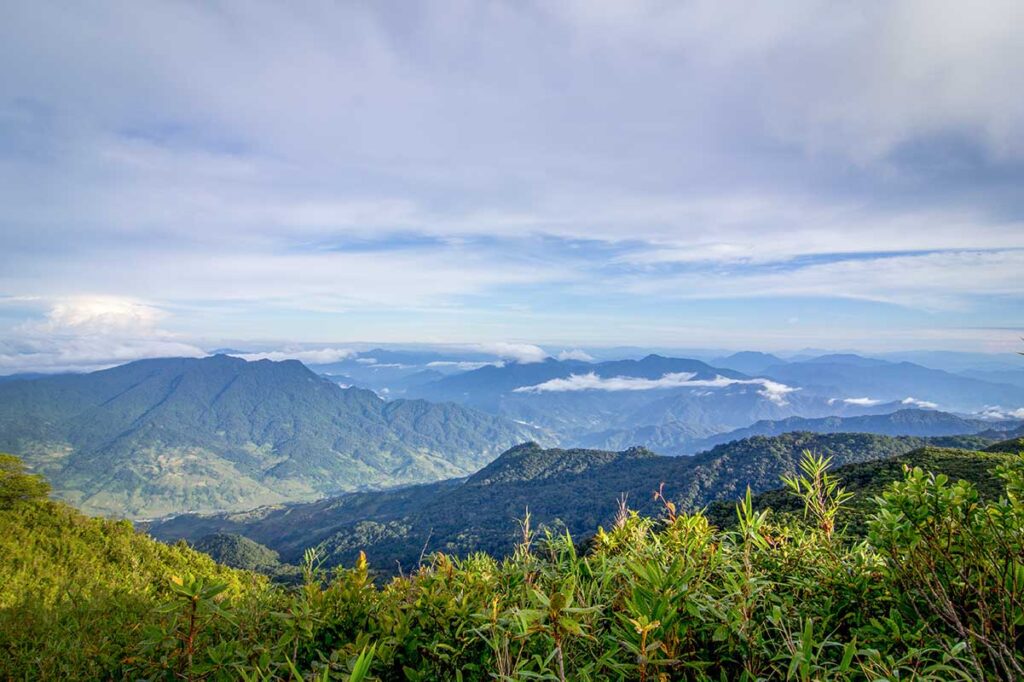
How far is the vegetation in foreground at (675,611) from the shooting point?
1.93 m

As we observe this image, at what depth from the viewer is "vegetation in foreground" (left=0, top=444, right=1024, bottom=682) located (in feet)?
6.35

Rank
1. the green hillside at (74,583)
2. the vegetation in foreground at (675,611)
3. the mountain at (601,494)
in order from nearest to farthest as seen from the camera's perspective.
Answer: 1. the vegetation in foreground at (675,611)
2. the green hillside at (74,583)
3. the mountain at (601,494)

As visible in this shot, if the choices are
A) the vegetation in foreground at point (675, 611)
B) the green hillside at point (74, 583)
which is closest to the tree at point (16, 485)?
the green hillside at point (74, 583)

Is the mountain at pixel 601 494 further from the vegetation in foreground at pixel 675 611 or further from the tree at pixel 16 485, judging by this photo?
the vegetation in foreground at pixel 675 611

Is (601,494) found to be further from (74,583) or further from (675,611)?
(675,611)

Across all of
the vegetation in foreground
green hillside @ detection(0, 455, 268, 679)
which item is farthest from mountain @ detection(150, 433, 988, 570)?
the vegetation in foreground

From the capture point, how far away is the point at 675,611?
6.11 feet

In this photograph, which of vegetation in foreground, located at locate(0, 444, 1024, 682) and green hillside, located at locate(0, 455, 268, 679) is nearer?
vegetation in foreground, located at locate(0, 444, 1024, 682)

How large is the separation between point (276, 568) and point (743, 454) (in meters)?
147

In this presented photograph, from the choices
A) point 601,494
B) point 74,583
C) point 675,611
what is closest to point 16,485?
point 74,583

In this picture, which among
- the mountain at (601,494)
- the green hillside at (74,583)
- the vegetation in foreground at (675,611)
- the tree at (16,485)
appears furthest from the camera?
the mountain at (601,494)

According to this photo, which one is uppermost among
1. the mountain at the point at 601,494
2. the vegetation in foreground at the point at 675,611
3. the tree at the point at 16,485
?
the vegetation in foreground at the point at 675,611

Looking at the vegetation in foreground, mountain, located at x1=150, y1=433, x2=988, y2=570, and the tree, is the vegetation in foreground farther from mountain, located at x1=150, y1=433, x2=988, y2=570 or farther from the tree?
mountain, located at x1=150, y1=433, x2=988, y2=570

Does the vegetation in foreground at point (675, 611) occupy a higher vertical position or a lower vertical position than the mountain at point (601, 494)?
higher
